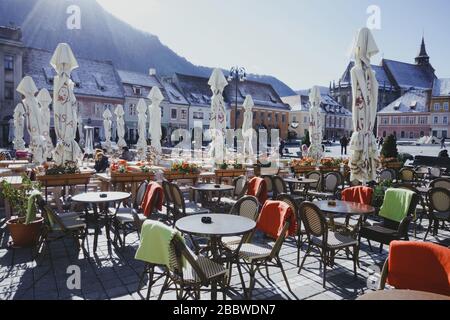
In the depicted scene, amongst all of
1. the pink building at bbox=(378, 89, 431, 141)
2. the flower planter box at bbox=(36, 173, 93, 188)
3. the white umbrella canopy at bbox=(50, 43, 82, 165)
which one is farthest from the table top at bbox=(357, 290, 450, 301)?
the pink building at bbox=(378, 89, 431, 141)

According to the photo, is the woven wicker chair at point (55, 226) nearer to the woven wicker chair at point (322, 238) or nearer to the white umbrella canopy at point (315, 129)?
the woven wicker chair at point (322, 238)

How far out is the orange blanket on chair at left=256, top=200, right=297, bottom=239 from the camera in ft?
15.9

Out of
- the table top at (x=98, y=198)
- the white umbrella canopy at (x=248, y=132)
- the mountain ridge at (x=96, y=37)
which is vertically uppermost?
the mountain ridge at (x=96, y=37)

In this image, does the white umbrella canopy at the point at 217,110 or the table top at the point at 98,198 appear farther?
the white umbrella canopy at the point at 217,110

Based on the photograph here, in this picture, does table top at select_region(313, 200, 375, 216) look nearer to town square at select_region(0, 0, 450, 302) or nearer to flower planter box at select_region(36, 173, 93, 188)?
town square at select_region(0, 0, 450, 302)

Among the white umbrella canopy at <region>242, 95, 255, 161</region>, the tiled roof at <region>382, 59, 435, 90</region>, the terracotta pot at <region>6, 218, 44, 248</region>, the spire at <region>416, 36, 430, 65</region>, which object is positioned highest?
Result: the spire at <region>416, 36, 430, 65</region>

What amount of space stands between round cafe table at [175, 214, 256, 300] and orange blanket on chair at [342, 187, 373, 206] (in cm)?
309

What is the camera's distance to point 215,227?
174 inches

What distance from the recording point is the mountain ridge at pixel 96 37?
396 ft

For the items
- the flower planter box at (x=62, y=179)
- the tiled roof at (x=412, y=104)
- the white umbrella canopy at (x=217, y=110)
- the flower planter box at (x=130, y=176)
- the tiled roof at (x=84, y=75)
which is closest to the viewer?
the flower planter box at (x=62, y=179)

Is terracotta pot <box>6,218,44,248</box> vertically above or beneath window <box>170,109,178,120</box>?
beneath

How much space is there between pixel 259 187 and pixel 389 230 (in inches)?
115

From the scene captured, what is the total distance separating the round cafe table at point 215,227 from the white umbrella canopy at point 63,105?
19.4 ft

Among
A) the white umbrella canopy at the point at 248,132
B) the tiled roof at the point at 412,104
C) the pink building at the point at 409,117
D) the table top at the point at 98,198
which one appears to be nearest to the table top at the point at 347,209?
the table top at the point at 98,198
